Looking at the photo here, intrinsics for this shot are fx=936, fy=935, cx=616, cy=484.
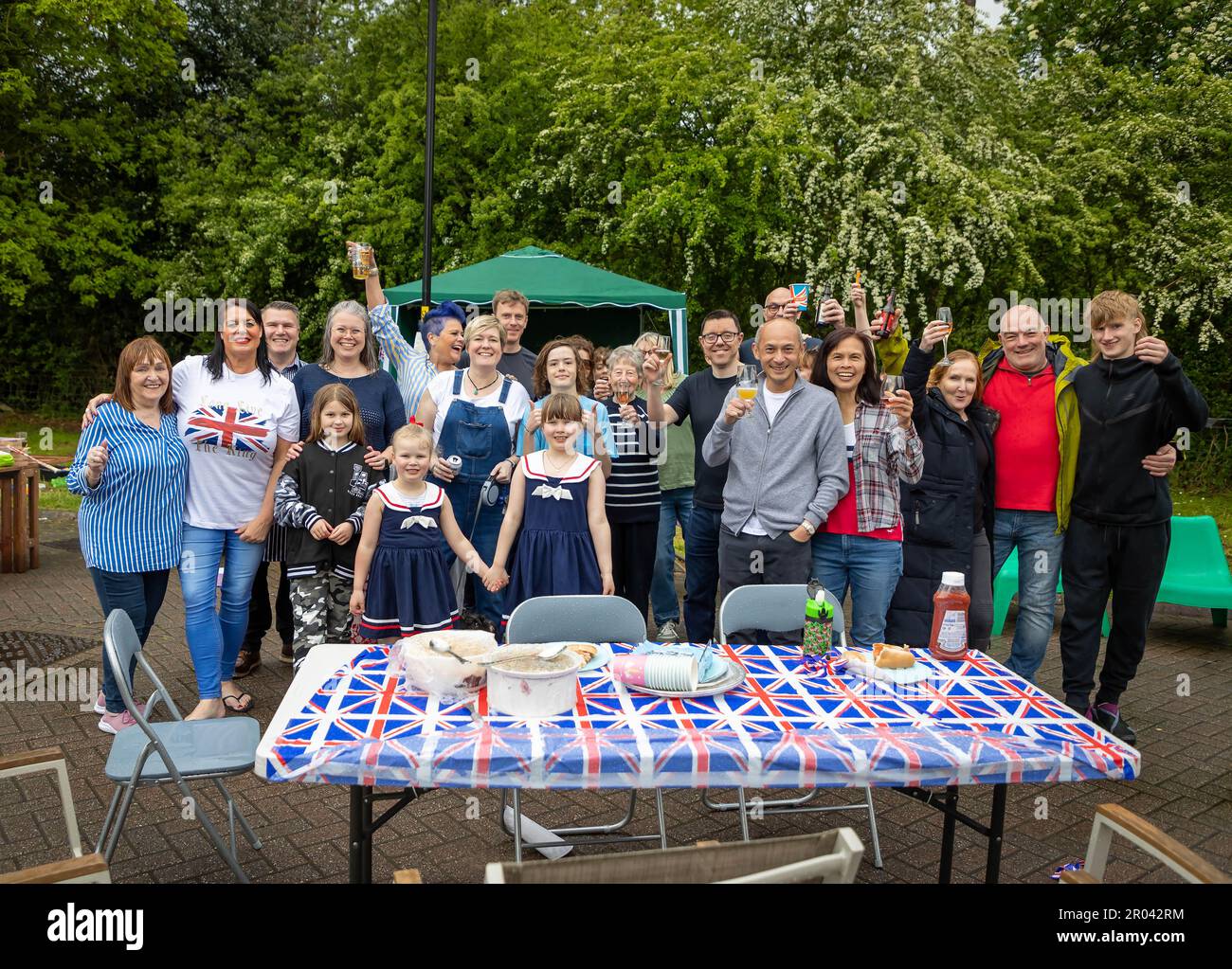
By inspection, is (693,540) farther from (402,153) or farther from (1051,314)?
(402,153)

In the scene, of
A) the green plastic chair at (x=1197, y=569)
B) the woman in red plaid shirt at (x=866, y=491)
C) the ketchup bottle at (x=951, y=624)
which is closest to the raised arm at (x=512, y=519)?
the woman in red plaid shirt at (x=866, y=491)

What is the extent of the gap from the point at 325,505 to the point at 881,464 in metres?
2.55

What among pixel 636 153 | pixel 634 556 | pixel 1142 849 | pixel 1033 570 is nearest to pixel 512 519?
pixel 634 556

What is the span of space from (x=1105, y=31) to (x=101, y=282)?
61.2ft

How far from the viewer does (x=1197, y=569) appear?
6.56 metres

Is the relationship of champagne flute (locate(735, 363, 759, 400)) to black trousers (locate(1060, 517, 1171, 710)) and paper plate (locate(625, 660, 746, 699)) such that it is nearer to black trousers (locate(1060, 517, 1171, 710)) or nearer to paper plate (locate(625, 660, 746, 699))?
paper plate (locate(625, 660, 746, 699))

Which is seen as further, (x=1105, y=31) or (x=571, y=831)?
(x=1105, y=31)

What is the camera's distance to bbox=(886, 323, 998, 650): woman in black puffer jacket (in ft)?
14.1

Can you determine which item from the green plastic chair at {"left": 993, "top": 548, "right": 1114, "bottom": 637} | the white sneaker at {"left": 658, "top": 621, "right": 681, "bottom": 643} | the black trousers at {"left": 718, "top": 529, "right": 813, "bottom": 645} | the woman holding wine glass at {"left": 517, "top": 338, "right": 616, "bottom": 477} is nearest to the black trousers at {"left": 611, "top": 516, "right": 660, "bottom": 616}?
the woman holding wine glass at {"left": 517, "top": 338, "right": 616, "bottom": 477}

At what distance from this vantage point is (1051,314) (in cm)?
1362

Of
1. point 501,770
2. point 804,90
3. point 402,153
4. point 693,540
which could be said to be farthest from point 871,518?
point 402,153

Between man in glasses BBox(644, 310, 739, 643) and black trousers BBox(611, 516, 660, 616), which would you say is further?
black trousers BBox(611, 516, 660, 616)

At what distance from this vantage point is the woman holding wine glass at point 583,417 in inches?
188

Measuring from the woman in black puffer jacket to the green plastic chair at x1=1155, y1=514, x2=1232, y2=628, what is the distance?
114 inches
